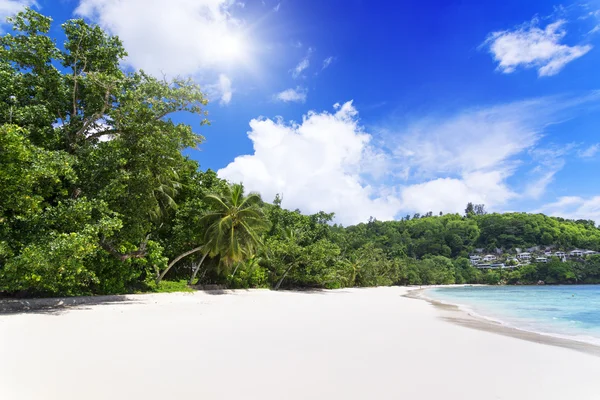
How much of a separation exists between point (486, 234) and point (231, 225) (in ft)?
397

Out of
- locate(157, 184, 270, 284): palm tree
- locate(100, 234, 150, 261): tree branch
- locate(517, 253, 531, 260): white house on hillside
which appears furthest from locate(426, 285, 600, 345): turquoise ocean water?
locate(517, 253, 531, 260): white house on hillside

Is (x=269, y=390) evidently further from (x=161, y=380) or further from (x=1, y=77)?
(x=1, y=77)

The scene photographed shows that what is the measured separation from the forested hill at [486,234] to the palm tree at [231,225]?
3070 inches

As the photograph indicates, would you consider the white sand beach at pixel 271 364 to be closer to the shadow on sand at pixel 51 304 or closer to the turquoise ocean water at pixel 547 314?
the shadow on sand at pixel 51 304

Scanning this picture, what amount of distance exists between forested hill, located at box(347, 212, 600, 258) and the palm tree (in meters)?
78.0

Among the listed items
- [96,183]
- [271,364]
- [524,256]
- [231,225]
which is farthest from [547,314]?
[524,256]

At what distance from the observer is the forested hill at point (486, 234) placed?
103 meters

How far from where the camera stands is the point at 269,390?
150 inches

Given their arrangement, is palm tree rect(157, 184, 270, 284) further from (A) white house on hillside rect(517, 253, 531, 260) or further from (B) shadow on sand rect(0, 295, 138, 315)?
(A) white house on hillside rect(517, 253, 531, 260)

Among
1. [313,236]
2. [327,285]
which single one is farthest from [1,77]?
[327,285]

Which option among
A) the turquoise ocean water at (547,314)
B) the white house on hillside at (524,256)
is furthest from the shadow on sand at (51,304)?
the white house on hillside at (524,256)

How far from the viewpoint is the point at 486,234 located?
11900 centimetres

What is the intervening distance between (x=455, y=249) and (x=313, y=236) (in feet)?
310

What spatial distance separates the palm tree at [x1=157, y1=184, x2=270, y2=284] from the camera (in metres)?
20.0
